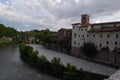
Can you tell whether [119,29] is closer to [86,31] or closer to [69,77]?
[86,31]

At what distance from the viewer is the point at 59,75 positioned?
71.1 ft

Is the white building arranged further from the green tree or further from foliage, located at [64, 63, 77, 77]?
foliage, located at [64, 63, 77, 77]

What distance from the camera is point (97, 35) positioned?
35.4m

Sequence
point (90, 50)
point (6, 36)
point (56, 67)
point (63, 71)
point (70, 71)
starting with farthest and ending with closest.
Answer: point (6, 36) → point (90, 50) → point (56, 67) → point (63, 71) → point (70, 71)

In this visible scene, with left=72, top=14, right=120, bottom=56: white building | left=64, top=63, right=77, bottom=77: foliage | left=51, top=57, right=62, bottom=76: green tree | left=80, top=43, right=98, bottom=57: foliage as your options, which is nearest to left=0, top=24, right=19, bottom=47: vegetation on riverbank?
left=72, top=14, right=120, bottom=56: white building

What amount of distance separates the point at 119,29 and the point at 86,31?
8.97 m

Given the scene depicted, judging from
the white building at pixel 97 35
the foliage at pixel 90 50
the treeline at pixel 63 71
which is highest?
the white building at pixel 97 35

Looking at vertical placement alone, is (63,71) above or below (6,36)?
below

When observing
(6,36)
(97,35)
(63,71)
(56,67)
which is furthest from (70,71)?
(6,36)

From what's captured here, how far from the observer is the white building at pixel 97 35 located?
3155cm

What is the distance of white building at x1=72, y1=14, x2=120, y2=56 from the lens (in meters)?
31.5

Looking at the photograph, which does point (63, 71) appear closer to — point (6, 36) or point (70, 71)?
point (70, 71)

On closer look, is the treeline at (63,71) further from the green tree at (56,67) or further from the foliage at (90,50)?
the foliage at (90,50)

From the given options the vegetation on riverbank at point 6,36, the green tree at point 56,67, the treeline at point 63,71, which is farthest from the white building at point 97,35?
the vegetation on riverbank at point 6,36
